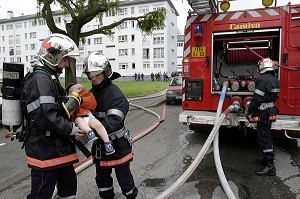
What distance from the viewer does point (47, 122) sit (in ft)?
7.29

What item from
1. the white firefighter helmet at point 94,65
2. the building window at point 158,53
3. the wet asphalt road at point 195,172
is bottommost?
the wet asphalt road at point 195,172

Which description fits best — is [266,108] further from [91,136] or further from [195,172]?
[91,136]

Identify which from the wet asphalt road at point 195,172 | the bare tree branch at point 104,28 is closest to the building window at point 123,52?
the bare tree branch at point 104,28

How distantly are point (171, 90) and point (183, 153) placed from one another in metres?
7.65

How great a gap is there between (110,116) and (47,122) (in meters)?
0.63

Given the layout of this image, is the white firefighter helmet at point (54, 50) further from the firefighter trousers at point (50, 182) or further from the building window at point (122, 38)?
the building window at point (122, 38)

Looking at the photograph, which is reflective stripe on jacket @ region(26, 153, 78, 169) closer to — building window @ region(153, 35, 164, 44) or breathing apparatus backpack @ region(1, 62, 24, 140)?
breathing apparatus backpack @ region(1, 62, 24, 140)

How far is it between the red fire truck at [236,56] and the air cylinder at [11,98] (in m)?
3.11

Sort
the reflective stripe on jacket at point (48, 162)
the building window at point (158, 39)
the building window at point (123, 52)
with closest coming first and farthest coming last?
the reflective stripe on jacket at point (48, 162), the building window at point (158, 39), the building window at point (123, 52)

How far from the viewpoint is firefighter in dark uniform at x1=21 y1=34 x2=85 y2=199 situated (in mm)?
2248

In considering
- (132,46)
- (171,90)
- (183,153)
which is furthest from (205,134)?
(132,46)

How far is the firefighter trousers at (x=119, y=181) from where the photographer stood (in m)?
2.81

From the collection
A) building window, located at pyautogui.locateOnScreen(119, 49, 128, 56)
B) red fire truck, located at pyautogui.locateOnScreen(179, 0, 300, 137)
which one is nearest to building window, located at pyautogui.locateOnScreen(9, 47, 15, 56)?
building window, located at pyautogui.locateOnScreen(119, 49, 128, 56)

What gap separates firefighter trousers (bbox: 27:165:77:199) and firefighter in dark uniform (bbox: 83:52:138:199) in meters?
0.34
